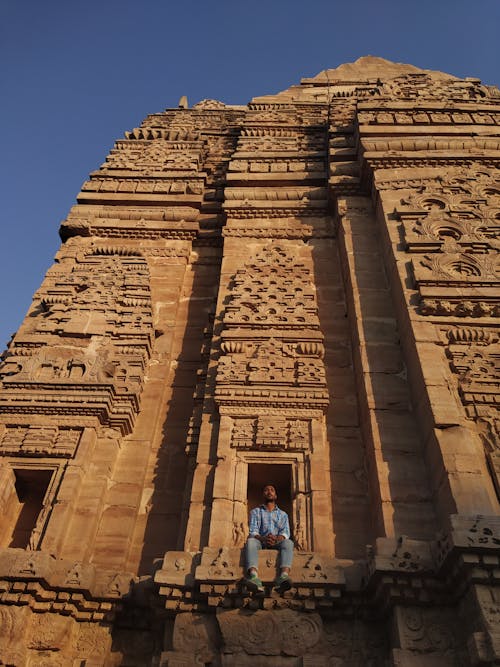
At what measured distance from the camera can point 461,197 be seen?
9758 mm

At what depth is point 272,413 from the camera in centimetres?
731

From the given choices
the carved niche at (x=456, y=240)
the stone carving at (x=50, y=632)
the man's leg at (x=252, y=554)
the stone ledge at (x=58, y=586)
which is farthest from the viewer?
the carved niche at (x=456, y=240)

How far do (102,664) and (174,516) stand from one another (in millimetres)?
1846

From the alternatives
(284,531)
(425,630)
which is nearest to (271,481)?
(284,531)

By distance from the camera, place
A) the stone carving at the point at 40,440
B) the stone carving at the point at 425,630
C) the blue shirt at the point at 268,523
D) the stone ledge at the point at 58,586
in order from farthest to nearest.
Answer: the stone carving at the point at 40,440 → the blue shirt at the point at 268,523 → the stone ledge at the point at 58,586 → the stone carving at the point at 425,630

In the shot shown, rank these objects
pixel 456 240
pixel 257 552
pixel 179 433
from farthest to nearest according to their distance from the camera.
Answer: pixel 456 240, pixel 179 433, pixel 257 552

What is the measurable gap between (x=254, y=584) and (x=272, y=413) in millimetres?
2594

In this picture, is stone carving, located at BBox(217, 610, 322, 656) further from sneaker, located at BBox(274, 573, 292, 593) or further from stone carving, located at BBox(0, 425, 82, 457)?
stone carving, located at BBox(0, 425, 82, 457)

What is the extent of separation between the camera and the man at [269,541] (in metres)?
5.12

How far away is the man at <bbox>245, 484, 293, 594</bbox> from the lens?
5.12 m

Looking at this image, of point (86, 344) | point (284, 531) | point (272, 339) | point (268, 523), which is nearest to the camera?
point (284, 531)

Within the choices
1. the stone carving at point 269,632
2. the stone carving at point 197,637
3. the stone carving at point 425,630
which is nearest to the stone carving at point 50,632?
the stone carving at point 197,637

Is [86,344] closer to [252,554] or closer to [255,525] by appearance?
[255,525]

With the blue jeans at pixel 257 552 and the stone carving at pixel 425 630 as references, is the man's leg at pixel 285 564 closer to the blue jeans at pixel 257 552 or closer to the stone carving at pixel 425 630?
the blue jeans at pixel 257 552
